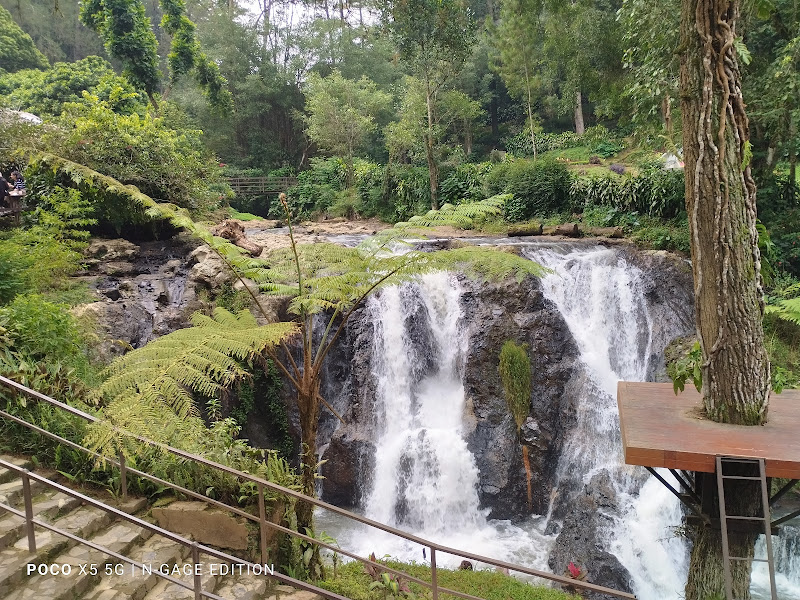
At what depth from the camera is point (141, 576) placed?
3.30 m

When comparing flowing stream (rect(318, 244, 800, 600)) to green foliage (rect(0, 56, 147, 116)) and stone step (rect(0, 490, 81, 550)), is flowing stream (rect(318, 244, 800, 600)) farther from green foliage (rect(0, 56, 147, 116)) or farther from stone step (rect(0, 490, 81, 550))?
green foliage (rect(0, 56, 147, 116))

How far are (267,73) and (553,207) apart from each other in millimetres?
18244

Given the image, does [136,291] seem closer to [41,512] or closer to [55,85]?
[41,512]

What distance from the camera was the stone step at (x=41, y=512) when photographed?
10.9 feet

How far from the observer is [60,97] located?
19734 millimetres

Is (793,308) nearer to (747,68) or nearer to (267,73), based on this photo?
(747,68)

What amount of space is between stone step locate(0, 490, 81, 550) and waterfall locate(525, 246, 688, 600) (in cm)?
595

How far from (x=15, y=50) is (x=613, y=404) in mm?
30257

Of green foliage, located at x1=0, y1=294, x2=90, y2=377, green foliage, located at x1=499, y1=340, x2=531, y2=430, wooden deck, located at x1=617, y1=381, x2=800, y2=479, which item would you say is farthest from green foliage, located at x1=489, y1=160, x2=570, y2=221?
green foliage, located at x1=0, y1=294, x2=90, y2=377

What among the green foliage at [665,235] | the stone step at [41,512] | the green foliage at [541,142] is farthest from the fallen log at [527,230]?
the green foliage at [541,142]

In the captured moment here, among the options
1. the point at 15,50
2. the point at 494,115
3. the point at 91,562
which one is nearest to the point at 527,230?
the point at 91,562

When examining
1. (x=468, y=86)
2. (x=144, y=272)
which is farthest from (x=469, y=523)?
(x=468, y=86)

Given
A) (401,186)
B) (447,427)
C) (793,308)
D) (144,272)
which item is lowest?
(447,427)

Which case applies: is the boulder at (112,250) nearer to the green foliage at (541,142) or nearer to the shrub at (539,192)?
the shrub at (539,192)
